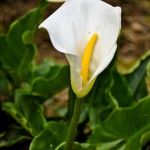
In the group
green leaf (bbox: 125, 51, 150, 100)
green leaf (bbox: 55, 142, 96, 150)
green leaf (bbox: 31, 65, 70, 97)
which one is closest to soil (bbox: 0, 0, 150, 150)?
green leaf (bbox: 125, 51, 150, 100)

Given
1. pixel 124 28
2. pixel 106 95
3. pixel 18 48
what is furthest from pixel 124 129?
pixel 124 28

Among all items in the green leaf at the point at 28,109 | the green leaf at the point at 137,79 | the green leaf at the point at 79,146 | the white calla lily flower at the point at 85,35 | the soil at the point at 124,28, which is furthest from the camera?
the soil at the point at 124,28

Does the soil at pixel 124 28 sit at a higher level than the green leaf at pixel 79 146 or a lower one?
lower

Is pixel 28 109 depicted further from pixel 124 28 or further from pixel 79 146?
pixel 124 28

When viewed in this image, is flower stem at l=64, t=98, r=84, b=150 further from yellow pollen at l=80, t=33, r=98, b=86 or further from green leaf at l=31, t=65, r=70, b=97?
green leaf at l=31, t=65, r=70, b=97

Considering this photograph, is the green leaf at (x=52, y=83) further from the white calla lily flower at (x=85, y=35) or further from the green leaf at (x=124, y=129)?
the white calla lily flower at (x=85, y=35)

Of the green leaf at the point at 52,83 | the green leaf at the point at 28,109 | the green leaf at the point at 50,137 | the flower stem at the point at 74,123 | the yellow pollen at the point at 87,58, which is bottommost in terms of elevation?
the green leaf at the point at 28,109

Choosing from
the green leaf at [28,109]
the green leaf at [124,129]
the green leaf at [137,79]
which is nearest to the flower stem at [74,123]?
the green leaf at [124,129]
